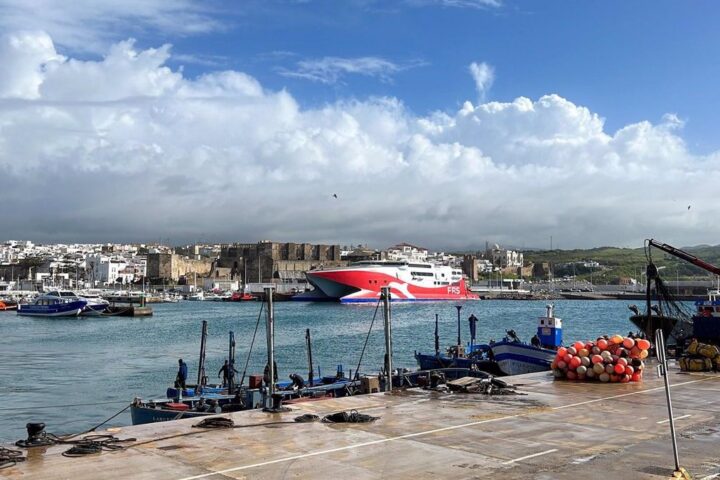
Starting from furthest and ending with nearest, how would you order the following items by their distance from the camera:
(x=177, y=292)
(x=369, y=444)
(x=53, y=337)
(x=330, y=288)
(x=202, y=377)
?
(x=177, y=292)
(x=330, y=288)
(x=53, y=337)
(x=202, y=377)
(x=369, y=444)

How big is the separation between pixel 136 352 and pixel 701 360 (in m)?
35.1

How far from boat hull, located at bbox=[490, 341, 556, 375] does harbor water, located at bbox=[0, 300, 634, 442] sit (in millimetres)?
11099

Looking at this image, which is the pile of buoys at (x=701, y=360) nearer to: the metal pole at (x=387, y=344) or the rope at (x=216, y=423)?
the metal pole at (x=387, y=344)

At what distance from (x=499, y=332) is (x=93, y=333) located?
37.4 meters

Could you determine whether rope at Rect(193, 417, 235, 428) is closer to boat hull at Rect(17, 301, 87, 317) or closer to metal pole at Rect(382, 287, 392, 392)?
metal pole at Rect(382, 287, 392, 392)

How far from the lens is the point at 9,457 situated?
9.12 meters

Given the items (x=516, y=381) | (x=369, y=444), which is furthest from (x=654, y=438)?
(x=516, y=381)

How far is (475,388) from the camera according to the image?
15719 mm

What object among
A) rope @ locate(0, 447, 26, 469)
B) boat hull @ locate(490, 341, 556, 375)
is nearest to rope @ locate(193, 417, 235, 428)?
rope @ locate(0, 447, 26, 469)

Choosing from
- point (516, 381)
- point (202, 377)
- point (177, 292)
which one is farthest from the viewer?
point (177, 292)

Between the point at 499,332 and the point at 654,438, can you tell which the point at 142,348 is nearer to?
the point at 499,332

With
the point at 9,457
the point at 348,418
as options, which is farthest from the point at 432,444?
the point at 9,457

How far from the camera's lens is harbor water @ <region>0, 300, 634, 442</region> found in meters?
25.2

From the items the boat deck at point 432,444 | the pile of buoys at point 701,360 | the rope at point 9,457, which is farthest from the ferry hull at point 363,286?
the rope at point 9,457
